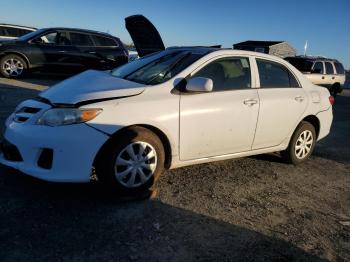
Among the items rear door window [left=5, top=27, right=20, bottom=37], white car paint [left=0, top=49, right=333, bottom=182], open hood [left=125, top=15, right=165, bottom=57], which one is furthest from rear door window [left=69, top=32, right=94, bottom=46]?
white car paint [left=0, top=49, right=333, bottom=182]

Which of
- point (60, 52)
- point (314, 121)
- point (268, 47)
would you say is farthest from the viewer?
point (268, 47)

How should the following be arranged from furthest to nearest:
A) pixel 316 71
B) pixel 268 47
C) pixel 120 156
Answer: pixel 268 47, pixel 316 71, pixel 120 156

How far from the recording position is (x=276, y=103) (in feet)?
17.4

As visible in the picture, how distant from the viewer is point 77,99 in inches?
153

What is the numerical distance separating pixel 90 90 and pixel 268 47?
38.3m

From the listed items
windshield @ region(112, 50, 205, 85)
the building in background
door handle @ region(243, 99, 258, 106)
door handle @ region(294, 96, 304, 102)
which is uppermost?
windshield @ region(112, 50, 205, 85)

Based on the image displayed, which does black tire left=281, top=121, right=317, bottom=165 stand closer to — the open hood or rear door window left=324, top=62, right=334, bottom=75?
the open hood

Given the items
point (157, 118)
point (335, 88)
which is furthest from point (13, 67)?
point (335, 88)

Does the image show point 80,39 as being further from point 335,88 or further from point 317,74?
point 335,88

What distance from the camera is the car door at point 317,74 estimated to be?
56.1 feet

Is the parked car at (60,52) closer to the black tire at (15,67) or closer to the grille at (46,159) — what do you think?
the black tire at (15,67)

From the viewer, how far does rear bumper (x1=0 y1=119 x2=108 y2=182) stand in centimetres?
371

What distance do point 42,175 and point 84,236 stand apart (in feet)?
2.63

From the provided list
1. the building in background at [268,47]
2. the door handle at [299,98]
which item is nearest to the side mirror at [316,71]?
the door handle at [299,98]
